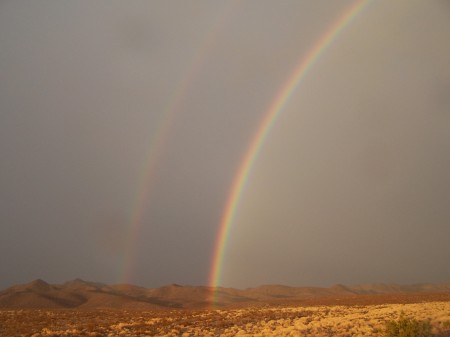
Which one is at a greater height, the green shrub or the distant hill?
the distant hill

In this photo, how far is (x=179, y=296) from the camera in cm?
11769

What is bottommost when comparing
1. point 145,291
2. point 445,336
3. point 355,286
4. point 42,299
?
point 445,336

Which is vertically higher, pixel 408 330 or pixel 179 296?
pixel 179 296

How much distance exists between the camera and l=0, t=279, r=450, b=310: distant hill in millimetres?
72062

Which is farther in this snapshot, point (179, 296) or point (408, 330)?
point (179, 296)

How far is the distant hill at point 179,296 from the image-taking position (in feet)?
236

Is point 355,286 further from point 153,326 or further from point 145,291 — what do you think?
point 153,326

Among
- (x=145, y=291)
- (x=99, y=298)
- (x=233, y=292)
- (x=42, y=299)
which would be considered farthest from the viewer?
(x=233, y=292)

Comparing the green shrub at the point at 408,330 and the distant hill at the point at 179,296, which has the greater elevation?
the distant hill at the point at 179,296

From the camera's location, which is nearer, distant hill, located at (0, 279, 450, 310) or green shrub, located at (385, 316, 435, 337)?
green shrub, located at (385, 316, 435, 337)

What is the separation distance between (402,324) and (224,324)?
1557cm

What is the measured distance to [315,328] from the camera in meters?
23.3

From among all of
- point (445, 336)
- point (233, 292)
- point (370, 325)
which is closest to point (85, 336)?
point (370, 325)

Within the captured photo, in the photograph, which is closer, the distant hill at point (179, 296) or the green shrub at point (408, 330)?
the green shrub at point (408, 330)
